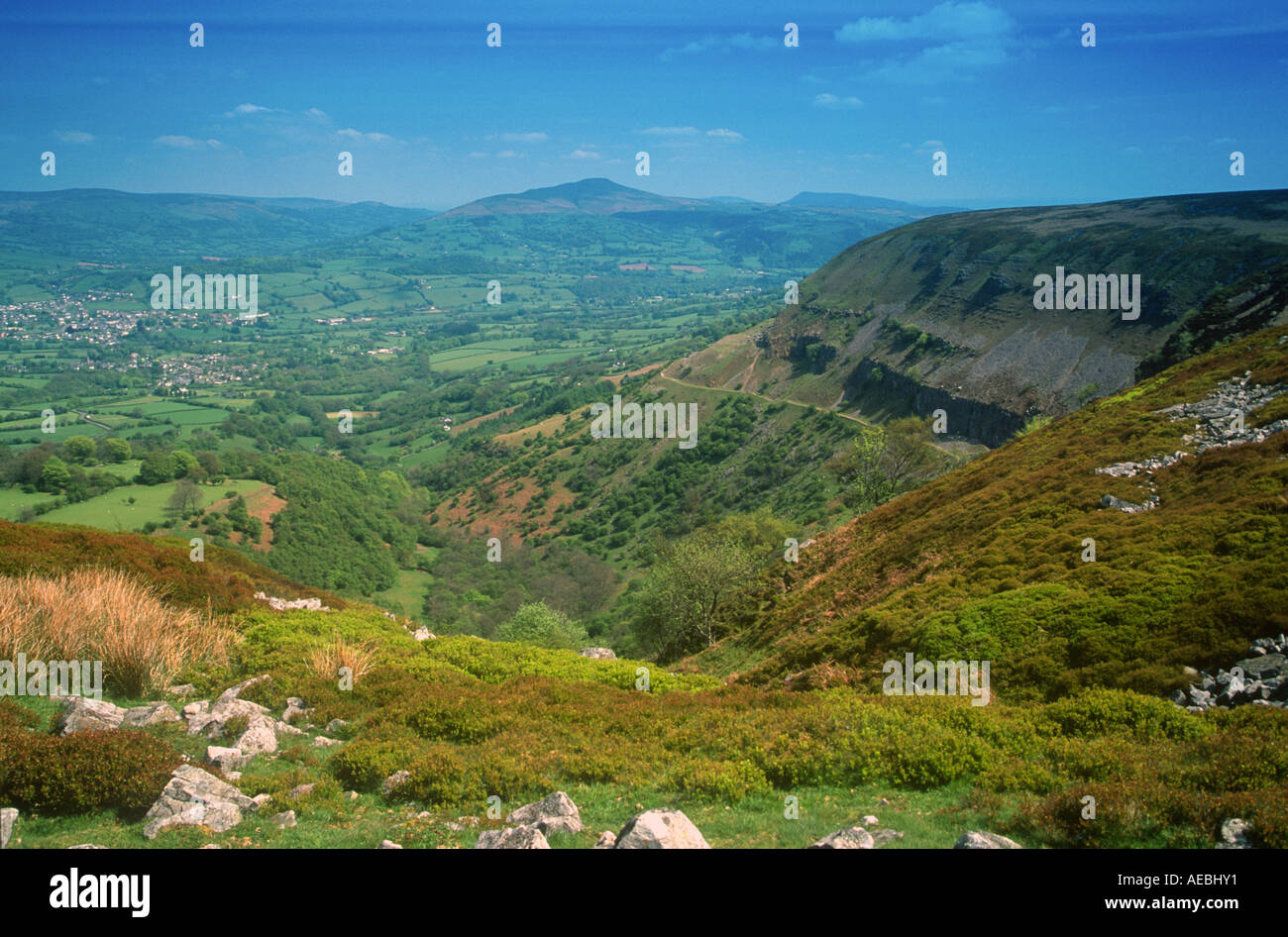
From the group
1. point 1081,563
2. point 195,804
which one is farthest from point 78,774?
point 1081,563

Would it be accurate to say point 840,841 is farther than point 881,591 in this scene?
No

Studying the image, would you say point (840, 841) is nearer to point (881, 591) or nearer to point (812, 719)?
point (812, 719)

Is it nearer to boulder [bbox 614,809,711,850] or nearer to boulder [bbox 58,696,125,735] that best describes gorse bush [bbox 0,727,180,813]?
boulder [bbox 58,696,125,735]

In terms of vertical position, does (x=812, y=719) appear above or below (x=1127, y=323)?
below

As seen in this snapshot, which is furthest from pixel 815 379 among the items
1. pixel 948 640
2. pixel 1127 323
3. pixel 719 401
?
pixel 948 640

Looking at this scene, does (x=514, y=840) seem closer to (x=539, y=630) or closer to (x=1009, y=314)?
(x=539, y=630)

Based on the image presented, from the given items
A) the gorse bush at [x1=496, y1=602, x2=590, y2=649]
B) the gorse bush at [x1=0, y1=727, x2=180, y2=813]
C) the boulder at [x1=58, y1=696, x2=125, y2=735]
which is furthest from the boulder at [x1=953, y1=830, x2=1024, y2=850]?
the gorse bush at [x1=496, y1=602, x2=590, y2=649]

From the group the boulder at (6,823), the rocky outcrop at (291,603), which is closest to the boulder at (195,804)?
the boulder at (6,823)
